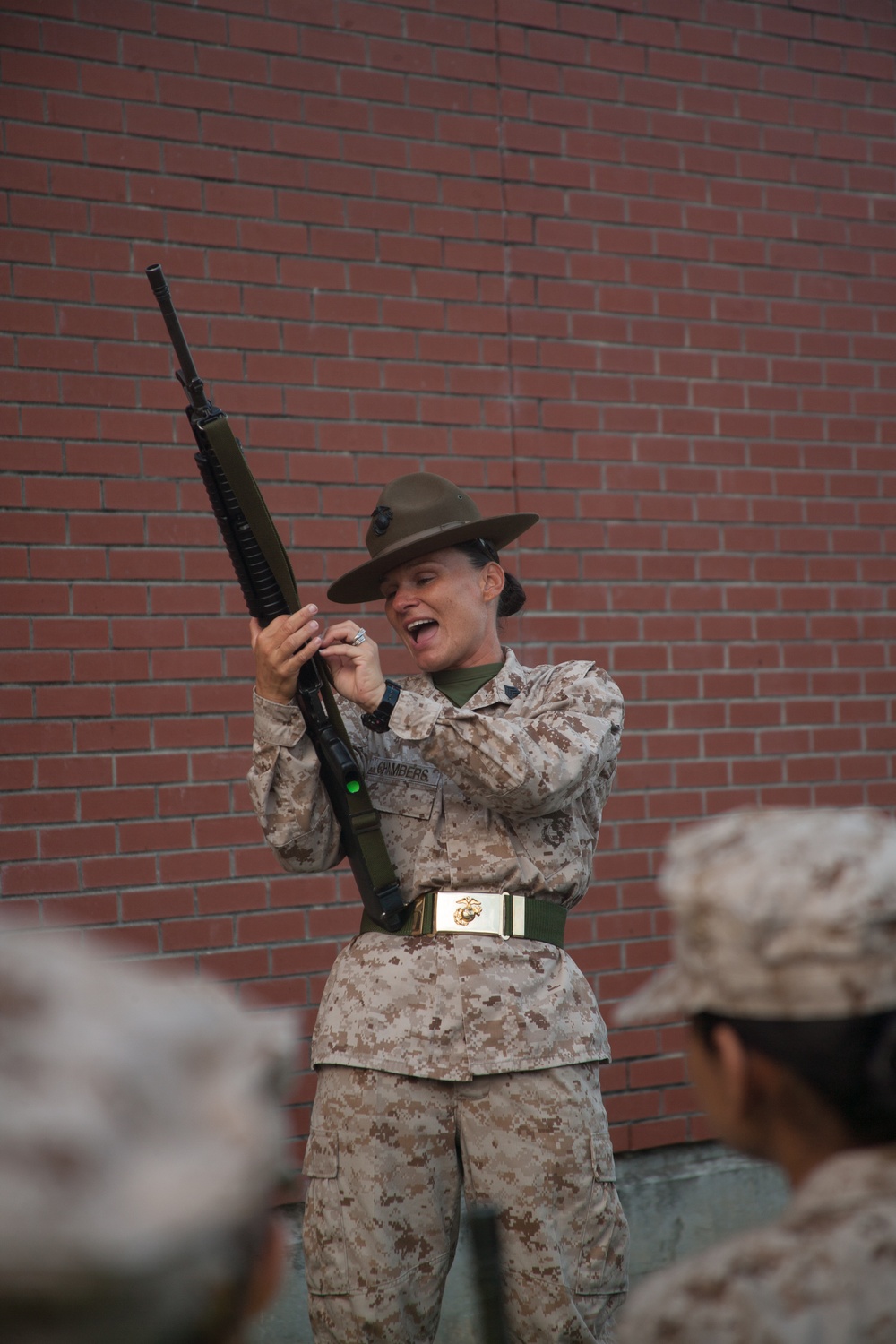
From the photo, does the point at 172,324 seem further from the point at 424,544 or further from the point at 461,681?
the point at 461,681

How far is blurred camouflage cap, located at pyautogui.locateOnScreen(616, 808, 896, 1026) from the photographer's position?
3.65 ft

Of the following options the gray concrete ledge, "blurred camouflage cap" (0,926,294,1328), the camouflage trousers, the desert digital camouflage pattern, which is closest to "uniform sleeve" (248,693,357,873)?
the camouflage trousers

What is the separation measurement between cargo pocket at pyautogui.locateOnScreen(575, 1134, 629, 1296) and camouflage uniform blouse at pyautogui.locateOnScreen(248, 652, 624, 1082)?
20cm

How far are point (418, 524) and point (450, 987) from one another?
0.97 metres

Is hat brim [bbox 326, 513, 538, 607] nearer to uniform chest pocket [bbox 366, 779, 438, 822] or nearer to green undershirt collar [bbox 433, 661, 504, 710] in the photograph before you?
green undershirt collar [bbox 433, 661, 504, 710]

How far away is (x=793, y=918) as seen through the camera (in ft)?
3.66

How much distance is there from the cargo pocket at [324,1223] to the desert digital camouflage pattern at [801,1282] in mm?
1502

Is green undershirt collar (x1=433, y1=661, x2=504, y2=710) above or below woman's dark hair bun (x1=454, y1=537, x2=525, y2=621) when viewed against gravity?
below

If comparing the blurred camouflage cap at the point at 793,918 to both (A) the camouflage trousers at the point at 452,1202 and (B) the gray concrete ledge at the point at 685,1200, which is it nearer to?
(A) the camouflage trousers at the point at 452,1202

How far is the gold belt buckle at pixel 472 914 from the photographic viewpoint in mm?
2580

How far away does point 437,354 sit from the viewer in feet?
13.2

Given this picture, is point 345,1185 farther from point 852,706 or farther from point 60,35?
point 60,35

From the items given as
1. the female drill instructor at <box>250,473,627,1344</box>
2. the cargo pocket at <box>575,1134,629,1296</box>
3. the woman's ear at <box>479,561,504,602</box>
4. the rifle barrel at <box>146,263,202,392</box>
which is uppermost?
the rifle barrel at <box>146,263,202,392</box>

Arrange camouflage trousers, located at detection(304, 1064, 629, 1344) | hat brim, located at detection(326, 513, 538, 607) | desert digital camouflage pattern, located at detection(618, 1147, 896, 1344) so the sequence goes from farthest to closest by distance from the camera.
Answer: hat brim, located at detection(326, 513, 538, 607)
camouflage trousers, located at detection(304, 1064, 629, 1344)
desert digital camouflage pattern, located at detection(618, 1147, 896, 1344)
